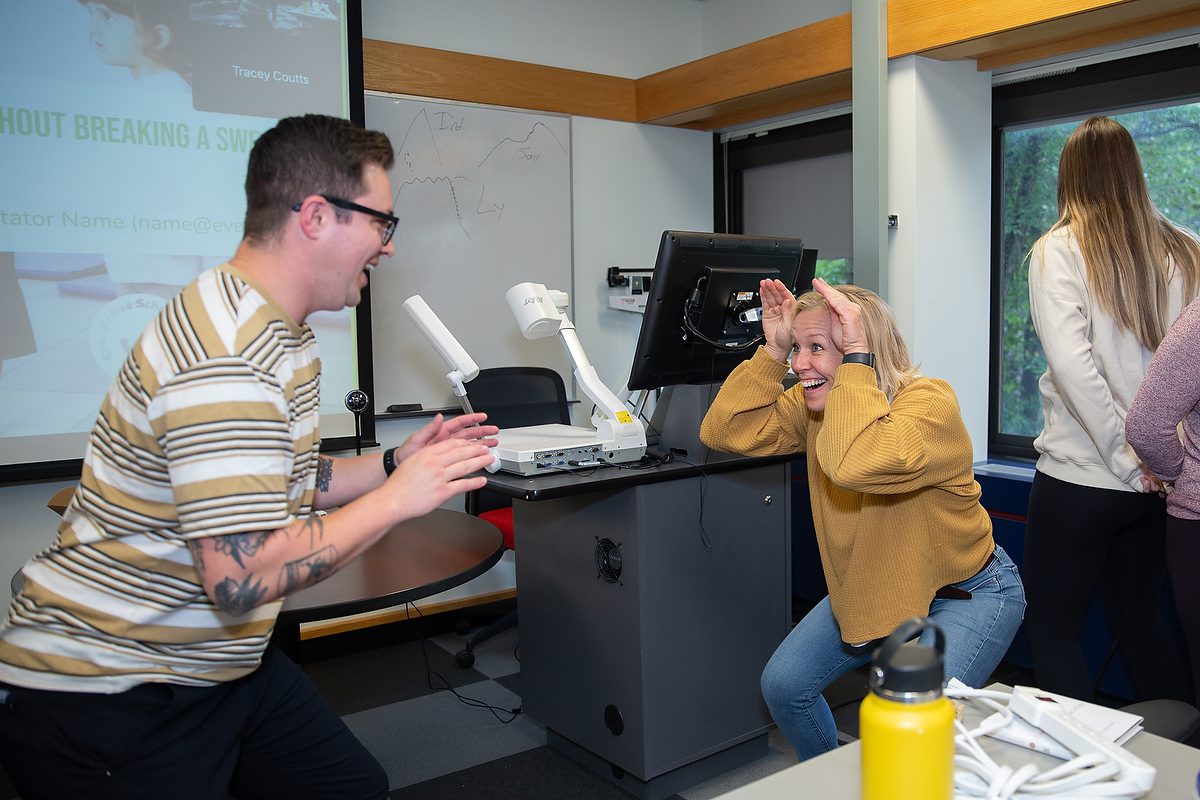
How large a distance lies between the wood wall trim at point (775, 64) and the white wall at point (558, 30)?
103 millimetres

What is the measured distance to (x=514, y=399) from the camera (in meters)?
3.67

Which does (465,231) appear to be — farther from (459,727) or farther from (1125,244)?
(1125,244)

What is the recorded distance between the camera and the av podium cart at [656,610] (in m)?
2.33

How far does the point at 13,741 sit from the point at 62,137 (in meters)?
2.24

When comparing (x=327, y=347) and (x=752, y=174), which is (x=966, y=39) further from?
(x=327, y=347)

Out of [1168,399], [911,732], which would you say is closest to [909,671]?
[911,732]

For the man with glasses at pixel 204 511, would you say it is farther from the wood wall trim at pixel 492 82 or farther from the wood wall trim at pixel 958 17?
the wood wall trim at pixel 492 82

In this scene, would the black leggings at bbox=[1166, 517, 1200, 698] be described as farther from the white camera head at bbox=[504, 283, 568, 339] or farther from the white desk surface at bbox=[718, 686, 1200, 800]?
the white camera head at bbox=[504, 283, 568, 339]

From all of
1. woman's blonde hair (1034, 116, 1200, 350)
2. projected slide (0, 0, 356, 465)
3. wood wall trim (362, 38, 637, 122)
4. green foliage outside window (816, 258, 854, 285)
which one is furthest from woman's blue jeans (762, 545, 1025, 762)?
wood wall trim (362, 38, 637, 122)

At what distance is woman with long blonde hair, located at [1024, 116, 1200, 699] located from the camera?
2.20 metres

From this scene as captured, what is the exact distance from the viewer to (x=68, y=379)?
2924mm

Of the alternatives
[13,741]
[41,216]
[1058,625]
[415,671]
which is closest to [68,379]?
[41,216]

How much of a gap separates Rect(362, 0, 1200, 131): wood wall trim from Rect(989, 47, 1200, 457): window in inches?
7.9

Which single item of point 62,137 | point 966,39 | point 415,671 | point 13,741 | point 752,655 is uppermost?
point 966,39
